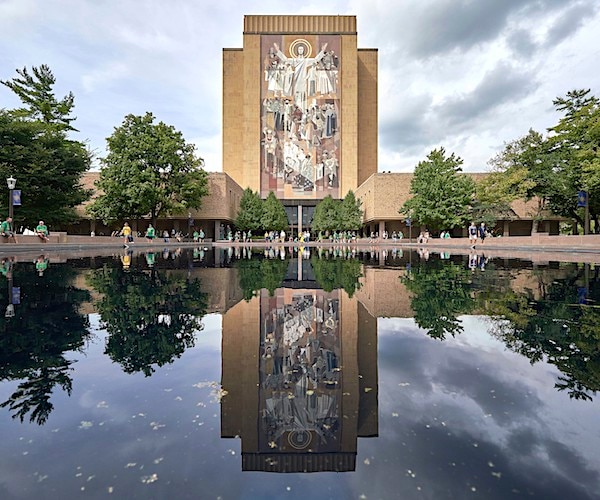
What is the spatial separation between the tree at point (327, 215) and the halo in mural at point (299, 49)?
78.1ft

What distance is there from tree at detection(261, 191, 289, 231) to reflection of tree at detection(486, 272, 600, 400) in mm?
54416

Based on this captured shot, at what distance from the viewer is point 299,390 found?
2.15 m

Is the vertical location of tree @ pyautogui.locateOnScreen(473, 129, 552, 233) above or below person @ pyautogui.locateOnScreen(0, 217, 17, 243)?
above

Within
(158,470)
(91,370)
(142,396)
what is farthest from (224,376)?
(158,470)

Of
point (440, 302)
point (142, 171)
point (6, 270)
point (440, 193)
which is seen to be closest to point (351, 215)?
point (440, 193)

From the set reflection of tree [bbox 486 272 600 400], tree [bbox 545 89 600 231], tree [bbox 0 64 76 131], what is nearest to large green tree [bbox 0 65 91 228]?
tree [bbox 0 64 76 131]

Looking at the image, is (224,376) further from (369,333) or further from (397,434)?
(369,333)

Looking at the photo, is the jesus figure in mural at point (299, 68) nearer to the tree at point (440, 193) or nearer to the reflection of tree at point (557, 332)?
the tree at point (440, 193)

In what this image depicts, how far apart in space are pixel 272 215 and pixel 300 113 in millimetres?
17683

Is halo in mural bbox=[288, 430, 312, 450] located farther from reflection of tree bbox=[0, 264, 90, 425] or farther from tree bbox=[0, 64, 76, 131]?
tree bbox=[0, 64, 76, 131]

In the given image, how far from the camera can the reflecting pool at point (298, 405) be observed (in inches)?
54.0

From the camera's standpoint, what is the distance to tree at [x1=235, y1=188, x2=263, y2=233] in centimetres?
5850

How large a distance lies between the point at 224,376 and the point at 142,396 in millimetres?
491

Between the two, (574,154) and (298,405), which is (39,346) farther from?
(574,154)
